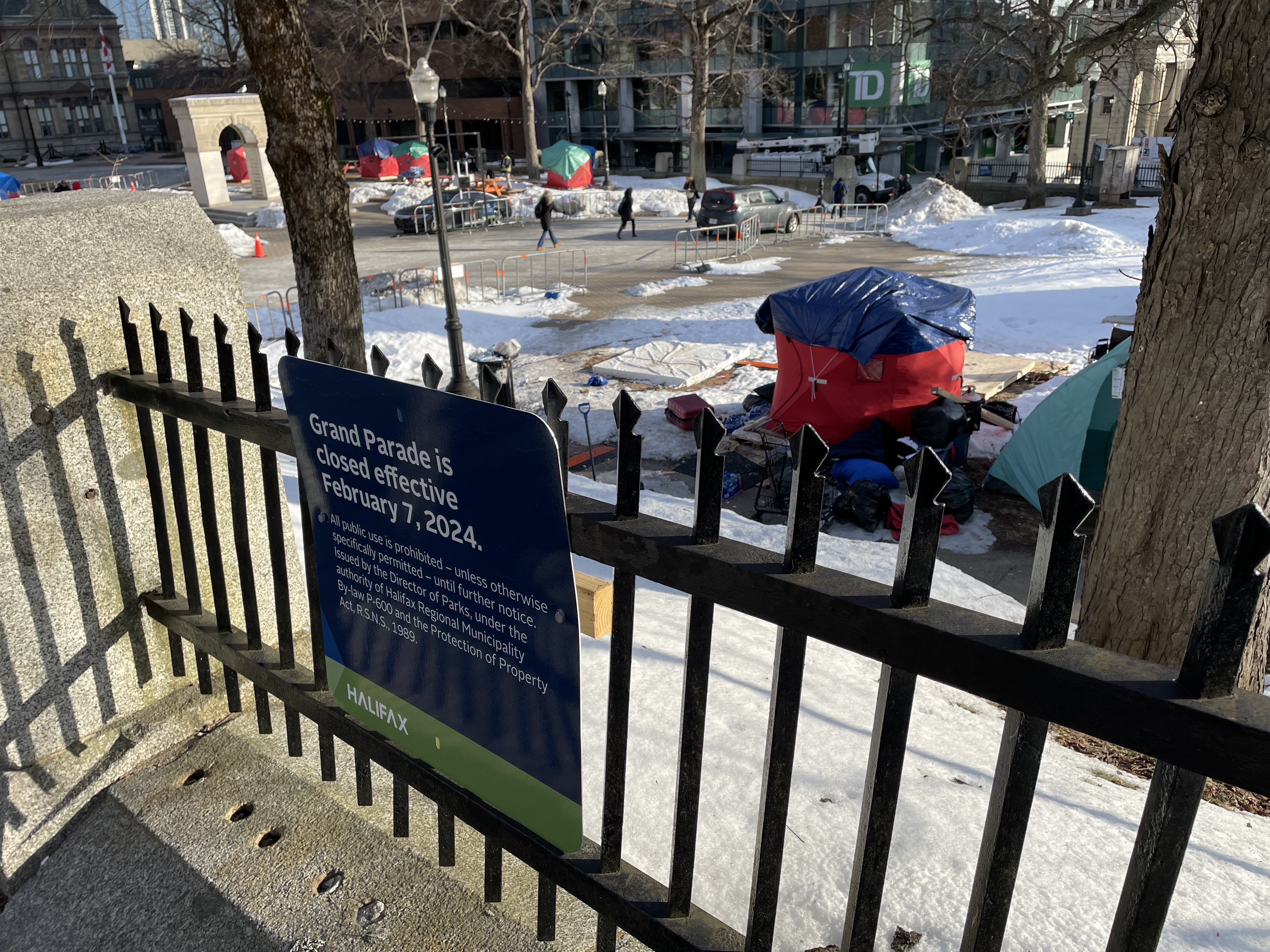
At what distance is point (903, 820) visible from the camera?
2777 millimetres

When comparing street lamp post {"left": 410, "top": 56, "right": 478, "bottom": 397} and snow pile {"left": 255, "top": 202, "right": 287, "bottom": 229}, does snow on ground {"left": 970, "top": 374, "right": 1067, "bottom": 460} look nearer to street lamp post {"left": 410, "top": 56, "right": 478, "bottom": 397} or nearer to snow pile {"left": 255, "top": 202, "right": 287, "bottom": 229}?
street lamp post {"left": 410, "top": 56, "right": 478, "bottom": 397}

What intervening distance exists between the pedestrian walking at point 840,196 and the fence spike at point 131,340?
105 feet

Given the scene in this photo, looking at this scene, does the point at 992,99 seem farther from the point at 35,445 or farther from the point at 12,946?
the point at 12,946

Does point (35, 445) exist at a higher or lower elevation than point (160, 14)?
lower

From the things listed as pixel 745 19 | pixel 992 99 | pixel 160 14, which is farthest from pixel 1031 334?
pixel 160 14

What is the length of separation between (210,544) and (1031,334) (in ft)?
55.5

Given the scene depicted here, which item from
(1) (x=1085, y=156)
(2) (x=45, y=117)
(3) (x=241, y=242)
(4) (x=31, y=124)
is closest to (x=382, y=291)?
(3) (x=241, y=242)

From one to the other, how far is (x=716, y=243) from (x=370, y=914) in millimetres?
25581

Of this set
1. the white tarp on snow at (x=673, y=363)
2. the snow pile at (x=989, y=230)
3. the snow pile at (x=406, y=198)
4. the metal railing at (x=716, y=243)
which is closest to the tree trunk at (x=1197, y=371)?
the white tarp on snow at (x=673, y=363)

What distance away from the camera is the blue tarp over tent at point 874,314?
450 inches

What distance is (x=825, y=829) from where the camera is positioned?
2.72 metres

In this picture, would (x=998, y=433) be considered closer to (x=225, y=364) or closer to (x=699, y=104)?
(x=225, y=364)

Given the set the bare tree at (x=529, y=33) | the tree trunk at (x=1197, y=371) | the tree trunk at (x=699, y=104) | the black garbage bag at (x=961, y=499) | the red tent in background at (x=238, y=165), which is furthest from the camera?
the red tent in background at (x=238, y=165)

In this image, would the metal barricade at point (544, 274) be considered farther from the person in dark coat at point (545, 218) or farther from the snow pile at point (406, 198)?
the snow pile at point (406, 198)
